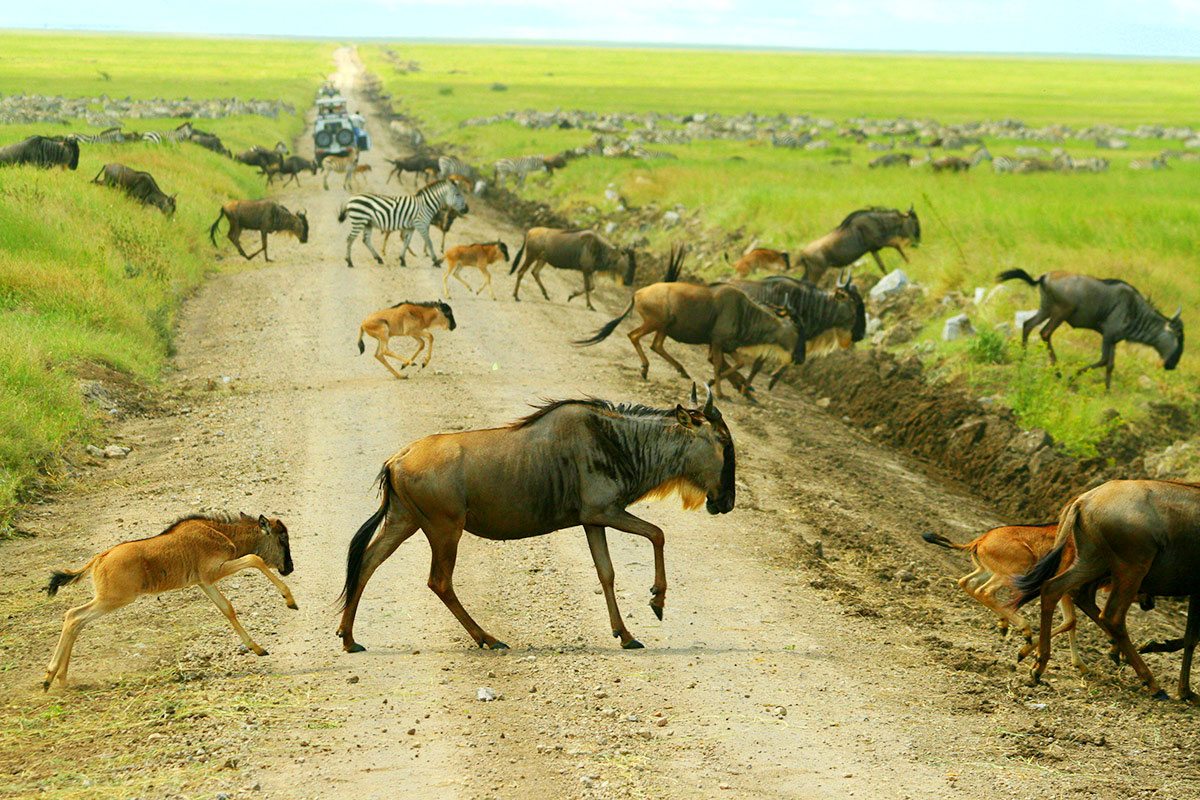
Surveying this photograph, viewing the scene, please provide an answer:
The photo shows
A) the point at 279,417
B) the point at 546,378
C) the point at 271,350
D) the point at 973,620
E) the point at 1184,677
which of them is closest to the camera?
the point at 1184,677

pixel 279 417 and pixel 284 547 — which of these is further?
pixel 279 417

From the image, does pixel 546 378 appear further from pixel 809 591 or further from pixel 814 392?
pixel 809 591

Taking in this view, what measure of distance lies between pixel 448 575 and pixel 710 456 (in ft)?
6.76

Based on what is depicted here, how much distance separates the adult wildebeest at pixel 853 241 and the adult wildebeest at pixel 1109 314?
5.22m

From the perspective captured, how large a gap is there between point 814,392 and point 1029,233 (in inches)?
250

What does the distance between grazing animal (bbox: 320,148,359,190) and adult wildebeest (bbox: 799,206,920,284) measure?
69.4 feet

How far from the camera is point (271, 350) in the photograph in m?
18.0

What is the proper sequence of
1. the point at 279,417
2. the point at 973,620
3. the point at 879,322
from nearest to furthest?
the point at 973,620 → the point at 279,417 → the point at 879,322

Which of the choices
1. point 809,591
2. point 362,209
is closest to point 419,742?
point 809,591

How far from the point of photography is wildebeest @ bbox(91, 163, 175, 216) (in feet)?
82.2

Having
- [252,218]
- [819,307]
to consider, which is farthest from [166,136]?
[819,307]

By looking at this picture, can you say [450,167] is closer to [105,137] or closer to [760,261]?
[105,137]

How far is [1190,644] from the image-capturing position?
27.4ft

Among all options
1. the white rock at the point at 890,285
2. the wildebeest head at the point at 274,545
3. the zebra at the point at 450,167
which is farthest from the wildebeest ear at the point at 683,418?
the zebra at the point at 450,167
